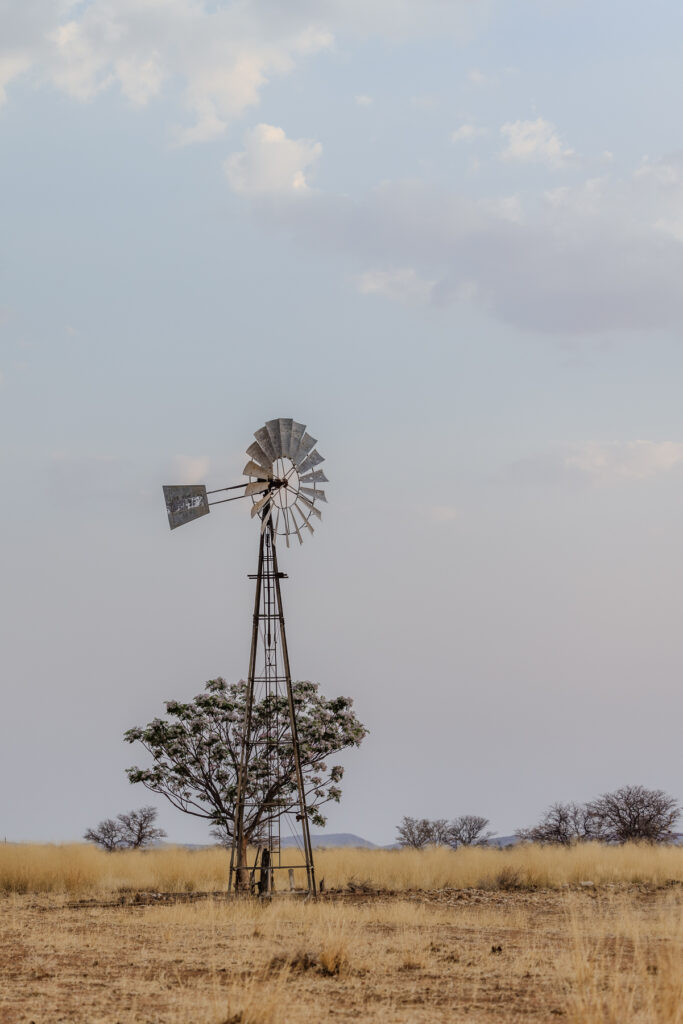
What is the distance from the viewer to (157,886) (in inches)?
894

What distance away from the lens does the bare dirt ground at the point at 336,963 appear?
8086mm

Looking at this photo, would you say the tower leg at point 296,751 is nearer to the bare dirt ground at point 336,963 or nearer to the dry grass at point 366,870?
the bare dirt ground at point 336,963

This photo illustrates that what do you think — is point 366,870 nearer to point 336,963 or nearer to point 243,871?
point 243,871

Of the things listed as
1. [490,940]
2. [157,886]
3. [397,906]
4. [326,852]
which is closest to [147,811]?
[326,852]

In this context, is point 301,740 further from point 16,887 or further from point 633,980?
point 633,980

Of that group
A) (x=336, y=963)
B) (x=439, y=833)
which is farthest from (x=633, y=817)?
(x=336, y=963)

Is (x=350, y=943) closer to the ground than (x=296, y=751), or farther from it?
closer to the ground

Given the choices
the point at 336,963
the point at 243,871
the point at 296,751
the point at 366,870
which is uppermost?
the point at 296,751

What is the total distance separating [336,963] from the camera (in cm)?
1012

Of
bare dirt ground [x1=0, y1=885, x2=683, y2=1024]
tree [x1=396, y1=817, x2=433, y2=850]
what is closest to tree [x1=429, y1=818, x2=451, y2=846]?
tree [x1=396, y1=817, x2=433, y2=850]

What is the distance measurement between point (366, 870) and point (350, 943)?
13.4 m

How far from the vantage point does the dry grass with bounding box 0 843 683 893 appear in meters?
22.5

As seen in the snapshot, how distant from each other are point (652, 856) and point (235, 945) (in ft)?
52.0

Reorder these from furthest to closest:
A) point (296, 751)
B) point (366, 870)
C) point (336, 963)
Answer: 1. point (366, 870)
2. point (296, 751)
3. point (336, 963)
